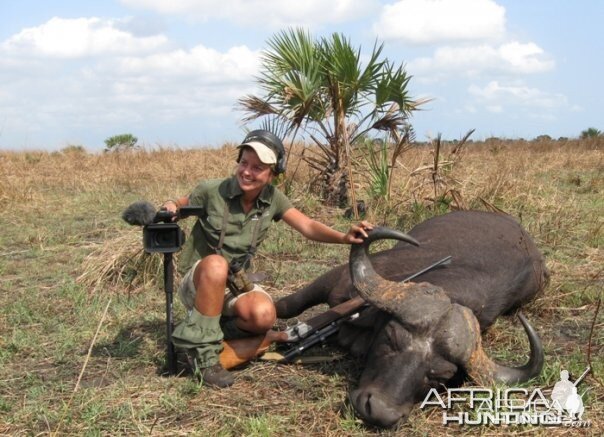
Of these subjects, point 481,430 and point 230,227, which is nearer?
point 481,430

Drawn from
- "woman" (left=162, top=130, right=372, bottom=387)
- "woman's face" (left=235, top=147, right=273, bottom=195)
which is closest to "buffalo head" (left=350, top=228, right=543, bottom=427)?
"woman" (left=162, top=130, right=372, bottom=387)

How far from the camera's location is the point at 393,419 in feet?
9.37

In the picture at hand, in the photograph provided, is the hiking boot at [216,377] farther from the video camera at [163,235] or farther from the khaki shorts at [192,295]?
the video camera at [163,235]

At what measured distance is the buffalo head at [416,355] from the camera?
2.94 metres

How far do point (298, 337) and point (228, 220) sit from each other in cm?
83

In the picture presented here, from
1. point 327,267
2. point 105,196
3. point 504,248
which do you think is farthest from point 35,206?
point 504,248

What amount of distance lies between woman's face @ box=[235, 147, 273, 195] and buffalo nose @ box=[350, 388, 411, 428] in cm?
136

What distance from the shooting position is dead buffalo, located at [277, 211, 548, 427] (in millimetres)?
2988

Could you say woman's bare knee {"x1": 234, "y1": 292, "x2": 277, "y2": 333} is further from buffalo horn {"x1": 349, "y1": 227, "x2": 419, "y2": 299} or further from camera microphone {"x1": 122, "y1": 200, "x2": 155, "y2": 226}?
camera microphone {"x1": 122, "y1": 200, "x2": 155, "y2": 226}

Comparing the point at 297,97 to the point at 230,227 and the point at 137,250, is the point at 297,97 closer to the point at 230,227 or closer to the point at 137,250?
the point at 137,250

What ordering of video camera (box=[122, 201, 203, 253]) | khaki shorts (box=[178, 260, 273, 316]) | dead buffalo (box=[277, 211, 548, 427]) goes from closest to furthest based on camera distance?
dead buffalo (box=[277, 211, 548, 427]) < video camera (box=[122, 201, 203, 253]) < khaki shorts (box=[178, 260, 273, 316])

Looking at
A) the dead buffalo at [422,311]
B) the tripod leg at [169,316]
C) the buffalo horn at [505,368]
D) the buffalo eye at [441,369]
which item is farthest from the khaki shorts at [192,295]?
the buffalo horn at [505,368]

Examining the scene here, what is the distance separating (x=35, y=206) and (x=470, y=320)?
25.1 ft

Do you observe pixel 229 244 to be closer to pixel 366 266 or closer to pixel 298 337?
pixel 298 337
